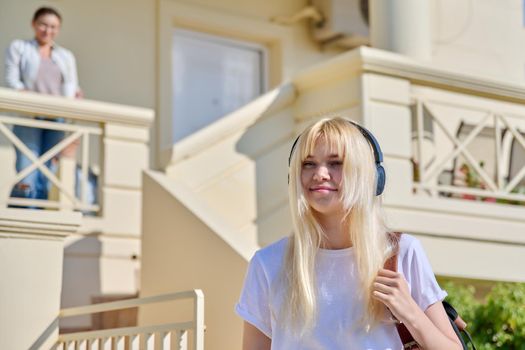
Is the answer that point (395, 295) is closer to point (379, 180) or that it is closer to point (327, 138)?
point (379, 180)

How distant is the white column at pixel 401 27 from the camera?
765 cm

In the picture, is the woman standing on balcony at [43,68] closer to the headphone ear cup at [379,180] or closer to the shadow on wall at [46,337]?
the shadow on wall at [46,337]

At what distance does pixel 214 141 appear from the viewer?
733 cm

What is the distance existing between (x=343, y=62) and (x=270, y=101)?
2.36 feet

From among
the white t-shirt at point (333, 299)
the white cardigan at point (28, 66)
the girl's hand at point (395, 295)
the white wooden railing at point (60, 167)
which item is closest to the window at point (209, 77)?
the white cardigan at point (28, 66)

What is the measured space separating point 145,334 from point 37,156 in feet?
9.35

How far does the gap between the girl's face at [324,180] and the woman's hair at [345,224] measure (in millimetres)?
16

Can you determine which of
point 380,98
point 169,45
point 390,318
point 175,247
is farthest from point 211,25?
point 390,318

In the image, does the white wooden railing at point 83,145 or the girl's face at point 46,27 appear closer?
the white wooden railing at point 83,145

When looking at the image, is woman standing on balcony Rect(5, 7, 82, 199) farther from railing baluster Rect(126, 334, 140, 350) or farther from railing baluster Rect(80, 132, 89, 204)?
railing baluster Rect(126, 334, 140, 350)

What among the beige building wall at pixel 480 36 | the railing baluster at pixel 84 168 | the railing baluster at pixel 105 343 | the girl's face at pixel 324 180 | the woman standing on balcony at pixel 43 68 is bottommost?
the railing baluster at pixel 105 343

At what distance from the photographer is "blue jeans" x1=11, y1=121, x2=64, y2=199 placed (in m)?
6.79

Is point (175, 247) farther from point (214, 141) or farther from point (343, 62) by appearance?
point (343, 62)

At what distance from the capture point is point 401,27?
770 cm
